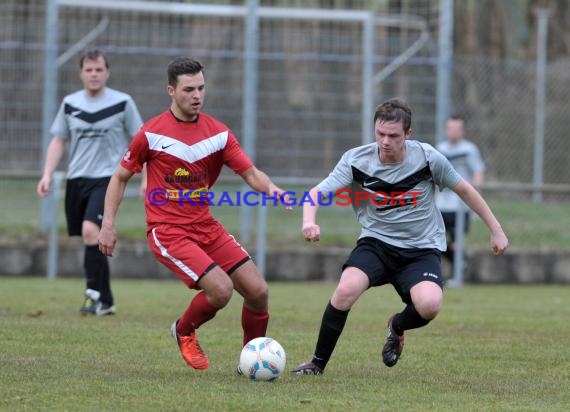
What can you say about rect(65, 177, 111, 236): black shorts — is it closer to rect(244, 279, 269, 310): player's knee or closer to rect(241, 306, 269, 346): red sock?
rect(241, 306, 269, 346): red sock

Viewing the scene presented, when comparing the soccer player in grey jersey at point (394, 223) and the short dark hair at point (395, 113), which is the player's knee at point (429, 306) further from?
the short dark hair at point (395, 113)

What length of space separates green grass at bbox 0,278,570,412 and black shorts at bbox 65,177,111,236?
0.80 m

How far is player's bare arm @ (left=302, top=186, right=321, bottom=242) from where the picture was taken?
6.50 m

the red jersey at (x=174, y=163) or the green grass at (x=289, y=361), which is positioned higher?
the red jersey at (x=174, y=163)

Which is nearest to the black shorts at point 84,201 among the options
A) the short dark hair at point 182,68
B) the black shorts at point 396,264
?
the short dark hair at point 182,68

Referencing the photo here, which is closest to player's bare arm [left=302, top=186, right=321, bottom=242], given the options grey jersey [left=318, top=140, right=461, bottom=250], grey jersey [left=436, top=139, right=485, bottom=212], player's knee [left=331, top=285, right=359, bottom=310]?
grey jersey [left=318, top=140, right=461, bottom=250]

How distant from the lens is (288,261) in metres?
15.1

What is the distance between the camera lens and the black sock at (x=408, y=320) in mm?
6906

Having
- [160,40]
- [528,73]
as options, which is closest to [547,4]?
[528,73]

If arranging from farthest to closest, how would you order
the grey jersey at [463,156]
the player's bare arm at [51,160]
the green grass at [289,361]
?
the grey jersey at [463,156] → the player's bare arm at [51,160] → the green grass at [289,361]

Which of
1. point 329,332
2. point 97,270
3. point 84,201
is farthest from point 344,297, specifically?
point 84,201

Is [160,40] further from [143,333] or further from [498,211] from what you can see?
[143,333]

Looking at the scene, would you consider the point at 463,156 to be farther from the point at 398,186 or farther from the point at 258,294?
the point at 258,294

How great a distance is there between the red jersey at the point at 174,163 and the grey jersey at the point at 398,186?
72 centimetres
